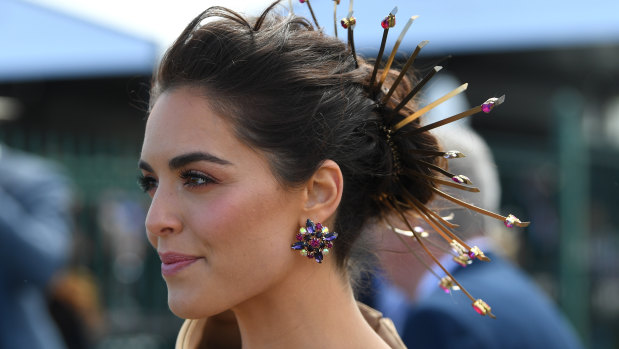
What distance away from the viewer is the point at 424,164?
2.10m

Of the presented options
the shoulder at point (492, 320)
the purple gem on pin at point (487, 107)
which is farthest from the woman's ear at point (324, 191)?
the shoulder at point (492, 320)

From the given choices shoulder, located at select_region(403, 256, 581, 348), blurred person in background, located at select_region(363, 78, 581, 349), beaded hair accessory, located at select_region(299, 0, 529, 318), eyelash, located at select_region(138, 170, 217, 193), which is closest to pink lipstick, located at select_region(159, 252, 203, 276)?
eyelash, located at select_region(138, 170, 217, 193)

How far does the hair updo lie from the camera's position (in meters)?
1.89

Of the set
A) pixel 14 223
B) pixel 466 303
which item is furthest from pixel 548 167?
pixel 14 223

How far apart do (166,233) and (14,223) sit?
2.10 metres

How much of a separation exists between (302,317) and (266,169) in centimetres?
41

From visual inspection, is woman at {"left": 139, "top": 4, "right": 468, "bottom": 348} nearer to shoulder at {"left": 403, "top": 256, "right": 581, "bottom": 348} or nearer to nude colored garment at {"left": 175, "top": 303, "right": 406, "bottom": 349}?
nude colored garment at {"left": 175, "top": 303, "right": 406, "bottom": 349}

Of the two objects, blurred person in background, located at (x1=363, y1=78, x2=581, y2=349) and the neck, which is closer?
the neck

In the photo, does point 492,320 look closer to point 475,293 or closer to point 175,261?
point 475,293

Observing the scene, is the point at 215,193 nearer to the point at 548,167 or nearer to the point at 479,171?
the point at 479,171

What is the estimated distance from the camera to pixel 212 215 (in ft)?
5.89

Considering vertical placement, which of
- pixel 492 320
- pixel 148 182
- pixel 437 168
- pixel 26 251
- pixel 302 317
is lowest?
pixel 26 251

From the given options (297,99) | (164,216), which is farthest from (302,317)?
(297,99)

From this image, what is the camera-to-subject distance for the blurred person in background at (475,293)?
2.89 metres
